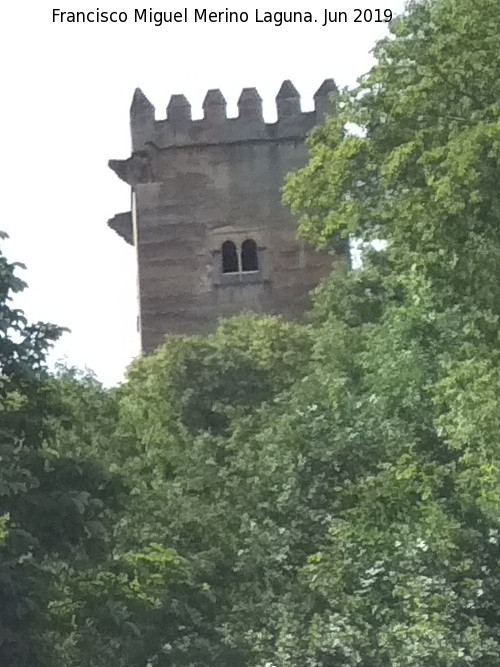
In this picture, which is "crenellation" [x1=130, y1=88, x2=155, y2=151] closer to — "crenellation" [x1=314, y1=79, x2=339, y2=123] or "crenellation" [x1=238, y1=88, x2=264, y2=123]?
"crenellation" [x1=238, y1=88, x2=264, y2=123]

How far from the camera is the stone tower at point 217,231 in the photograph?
4556cm

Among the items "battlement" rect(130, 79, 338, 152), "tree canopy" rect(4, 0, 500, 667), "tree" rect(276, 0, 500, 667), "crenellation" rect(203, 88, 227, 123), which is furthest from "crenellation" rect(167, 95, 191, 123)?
"tree" rect(276, 0, 500, 667)

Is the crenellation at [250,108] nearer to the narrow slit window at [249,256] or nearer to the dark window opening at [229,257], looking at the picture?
the narrow slit window at [249,256]

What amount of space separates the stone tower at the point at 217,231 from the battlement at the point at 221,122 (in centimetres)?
6

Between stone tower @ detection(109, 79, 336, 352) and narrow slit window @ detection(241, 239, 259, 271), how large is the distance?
0.08 feet

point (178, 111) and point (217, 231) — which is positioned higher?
point (178, 111)

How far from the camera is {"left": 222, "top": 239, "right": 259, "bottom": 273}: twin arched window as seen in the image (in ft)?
151

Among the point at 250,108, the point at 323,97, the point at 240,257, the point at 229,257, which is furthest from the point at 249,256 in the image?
the point at 323,97

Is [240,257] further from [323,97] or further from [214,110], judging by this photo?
[323,97]

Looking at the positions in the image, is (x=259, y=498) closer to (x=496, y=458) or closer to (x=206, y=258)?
(x=496, y=458)

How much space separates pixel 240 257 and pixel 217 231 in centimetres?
90

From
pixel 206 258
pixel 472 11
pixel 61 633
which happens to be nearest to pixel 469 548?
pixel 61 633

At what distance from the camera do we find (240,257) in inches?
1806

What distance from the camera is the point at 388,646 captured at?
70.5ft
